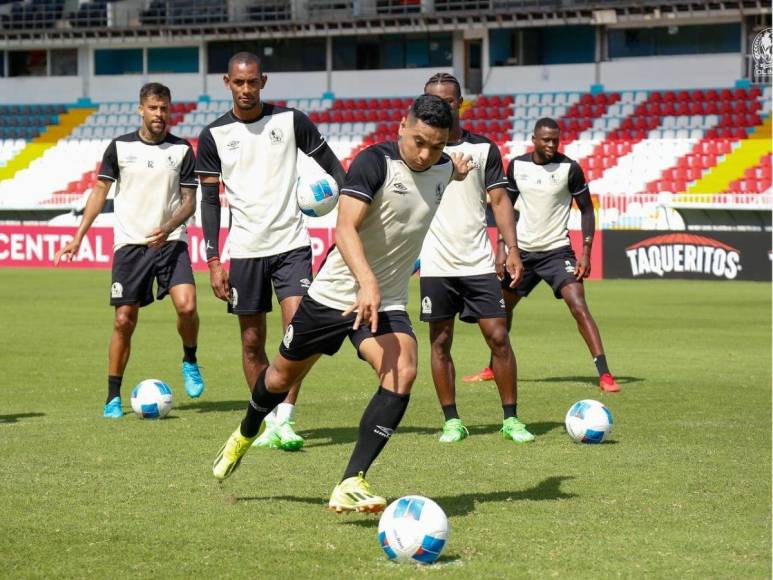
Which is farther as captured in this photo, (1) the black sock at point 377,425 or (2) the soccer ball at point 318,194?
(2) the soccer ball at point 318,194

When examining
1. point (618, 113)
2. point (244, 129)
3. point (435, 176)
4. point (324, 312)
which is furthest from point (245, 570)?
point (618, 113)

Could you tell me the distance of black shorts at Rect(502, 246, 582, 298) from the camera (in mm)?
12180

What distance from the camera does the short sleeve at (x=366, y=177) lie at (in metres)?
Result: 6.44

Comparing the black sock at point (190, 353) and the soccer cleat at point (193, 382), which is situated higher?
the black sock at point (190, 353)

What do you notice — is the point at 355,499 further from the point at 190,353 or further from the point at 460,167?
the point at 190,353

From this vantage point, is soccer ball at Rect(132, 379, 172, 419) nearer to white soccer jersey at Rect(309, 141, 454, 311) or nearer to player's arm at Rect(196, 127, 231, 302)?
player's arm at Rect(196, 127, 231, 302)

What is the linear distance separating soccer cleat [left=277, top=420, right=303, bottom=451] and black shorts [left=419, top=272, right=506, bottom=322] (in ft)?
4.35

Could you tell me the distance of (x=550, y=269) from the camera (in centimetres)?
1225

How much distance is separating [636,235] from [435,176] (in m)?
23.3

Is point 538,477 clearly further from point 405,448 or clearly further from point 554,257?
point 554,257

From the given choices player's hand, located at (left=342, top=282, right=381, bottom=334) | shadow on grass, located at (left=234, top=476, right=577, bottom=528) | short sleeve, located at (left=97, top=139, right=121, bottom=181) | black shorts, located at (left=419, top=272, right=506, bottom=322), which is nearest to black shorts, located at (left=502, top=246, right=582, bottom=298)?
black shorts, located at (left=419, top=272, right=506, bottom=322)

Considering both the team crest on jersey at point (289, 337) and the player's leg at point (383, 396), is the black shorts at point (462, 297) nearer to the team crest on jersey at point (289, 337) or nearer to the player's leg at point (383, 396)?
the team crest on jersey at point (289, 337)

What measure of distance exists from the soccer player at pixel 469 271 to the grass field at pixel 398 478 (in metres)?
0.41
